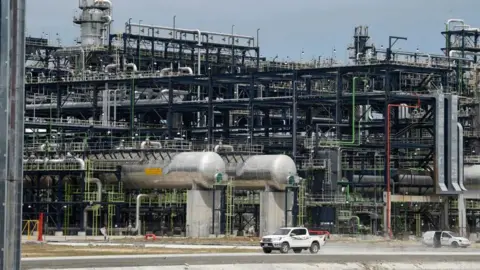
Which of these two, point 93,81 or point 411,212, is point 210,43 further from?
point 411,212

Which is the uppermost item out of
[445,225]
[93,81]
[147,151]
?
[93,81]

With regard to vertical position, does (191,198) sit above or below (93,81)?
below

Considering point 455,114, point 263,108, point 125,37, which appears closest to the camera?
point 455,114

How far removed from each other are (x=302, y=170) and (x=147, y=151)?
15.9 meters

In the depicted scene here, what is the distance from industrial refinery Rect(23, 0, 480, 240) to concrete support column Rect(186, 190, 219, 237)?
4.3 inches

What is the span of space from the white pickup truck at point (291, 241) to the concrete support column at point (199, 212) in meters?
32.4

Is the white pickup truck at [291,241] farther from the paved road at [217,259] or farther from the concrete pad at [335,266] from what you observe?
the concrete pad at [335,266]

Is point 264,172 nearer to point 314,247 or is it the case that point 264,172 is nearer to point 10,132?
point 314,247

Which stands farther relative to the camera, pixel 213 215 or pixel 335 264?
pixel 213 215

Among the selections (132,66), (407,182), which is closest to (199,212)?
(407,182)

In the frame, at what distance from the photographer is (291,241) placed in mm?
63781

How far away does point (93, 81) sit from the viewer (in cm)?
12338

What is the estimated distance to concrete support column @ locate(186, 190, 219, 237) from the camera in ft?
316

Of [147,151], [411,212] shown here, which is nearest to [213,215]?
[147,151]
